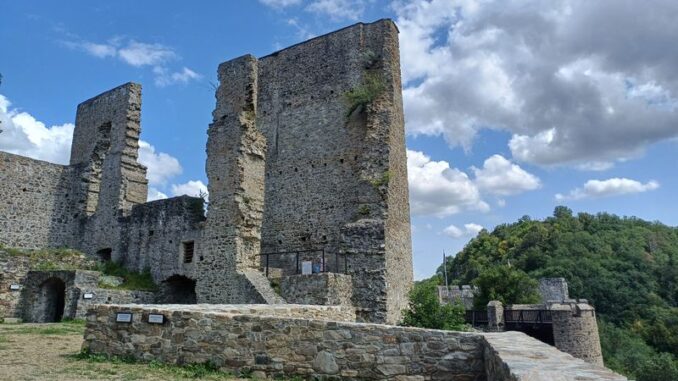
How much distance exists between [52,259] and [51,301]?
1.50m

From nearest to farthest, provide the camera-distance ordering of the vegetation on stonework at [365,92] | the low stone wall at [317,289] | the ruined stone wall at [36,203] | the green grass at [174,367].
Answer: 1. the green grass at [174,367]
2. the low stone wall at [317,289]
3. the vegetation on stonework at [365,92]
4. the ruined stone wall at [36,203]

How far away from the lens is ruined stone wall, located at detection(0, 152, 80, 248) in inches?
715

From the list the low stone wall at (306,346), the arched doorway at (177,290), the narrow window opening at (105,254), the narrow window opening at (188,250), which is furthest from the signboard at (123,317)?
the narrow window opening at (105,254)

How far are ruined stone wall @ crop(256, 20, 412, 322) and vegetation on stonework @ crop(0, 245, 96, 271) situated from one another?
6572 millimetres

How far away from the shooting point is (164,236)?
17172 mm

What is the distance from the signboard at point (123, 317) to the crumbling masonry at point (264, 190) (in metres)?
6.06

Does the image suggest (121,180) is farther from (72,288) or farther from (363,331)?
(363,331)

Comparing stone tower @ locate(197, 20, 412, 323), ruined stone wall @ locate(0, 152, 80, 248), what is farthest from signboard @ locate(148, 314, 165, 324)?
ruined stone wall @ locate(0, 152, 80, 248)

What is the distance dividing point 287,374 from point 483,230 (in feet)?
276

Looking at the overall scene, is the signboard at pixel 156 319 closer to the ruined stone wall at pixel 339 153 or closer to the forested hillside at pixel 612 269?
the ruined stone wall at pixel 339 153

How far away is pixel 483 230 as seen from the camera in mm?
85625

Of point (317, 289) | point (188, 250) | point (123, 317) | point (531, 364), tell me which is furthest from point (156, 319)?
point (188, 250)

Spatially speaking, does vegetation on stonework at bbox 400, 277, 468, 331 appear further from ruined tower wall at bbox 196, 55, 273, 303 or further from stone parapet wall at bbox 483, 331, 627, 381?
stone parapet wall at bbox 483, 331, 627, 381

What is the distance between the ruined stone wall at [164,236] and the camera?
647 inches
